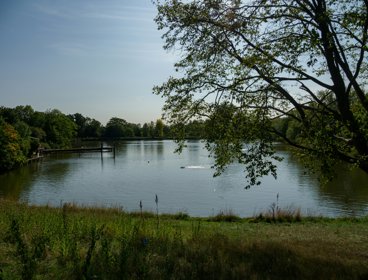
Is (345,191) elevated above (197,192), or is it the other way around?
(345,191)

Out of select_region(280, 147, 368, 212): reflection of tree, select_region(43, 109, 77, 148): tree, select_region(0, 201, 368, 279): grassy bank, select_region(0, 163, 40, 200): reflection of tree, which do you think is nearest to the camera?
select_region(0, 201, 368, 279): grassy bank

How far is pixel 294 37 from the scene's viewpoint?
10.8 metres

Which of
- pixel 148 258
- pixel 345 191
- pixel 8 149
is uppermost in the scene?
pixel 148 258

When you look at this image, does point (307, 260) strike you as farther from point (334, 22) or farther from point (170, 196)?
point (170, 196)

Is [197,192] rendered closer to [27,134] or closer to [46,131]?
[27,134]

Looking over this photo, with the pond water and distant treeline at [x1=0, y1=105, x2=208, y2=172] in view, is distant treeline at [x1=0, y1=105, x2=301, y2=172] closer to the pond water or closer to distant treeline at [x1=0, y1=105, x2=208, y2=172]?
distant treeline at [x1=0, y1=105, x2=208, y2=172]

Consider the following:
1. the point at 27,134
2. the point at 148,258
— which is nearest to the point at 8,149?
the point at 27,134

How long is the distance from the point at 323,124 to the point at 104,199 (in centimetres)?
3011

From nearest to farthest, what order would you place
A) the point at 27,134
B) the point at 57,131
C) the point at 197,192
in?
1. the point at 197,192
2. the point at 27,134
3. the point at 57,131

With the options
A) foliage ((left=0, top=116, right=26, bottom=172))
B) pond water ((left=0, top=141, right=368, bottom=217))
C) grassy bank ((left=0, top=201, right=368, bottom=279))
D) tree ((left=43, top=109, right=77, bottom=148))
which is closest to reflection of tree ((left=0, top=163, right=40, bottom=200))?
pond water ((left=0, top=141, right=368, bottom=217))

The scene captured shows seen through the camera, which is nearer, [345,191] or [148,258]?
[148,258]

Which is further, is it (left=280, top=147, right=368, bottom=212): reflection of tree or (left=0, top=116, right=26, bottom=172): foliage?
(left=0, top=116, right=26, bottom=172): foliage

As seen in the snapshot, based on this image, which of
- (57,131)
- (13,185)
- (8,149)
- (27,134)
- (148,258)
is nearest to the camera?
(148,258)

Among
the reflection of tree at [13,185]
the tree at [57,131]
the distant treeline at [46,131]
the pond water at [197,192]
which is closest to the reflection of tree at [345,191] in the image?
the pond water at [197,192]
